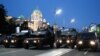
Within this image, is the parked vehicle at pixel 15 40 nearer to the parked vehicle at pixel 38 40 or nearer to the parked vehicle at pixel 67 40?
the parked vehicle at pixel 38 40

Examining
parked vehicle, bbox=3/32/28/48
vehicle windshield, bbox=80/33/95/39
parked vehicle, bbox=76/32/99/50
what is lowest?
parked vehicle, bbox=76/32/99/50

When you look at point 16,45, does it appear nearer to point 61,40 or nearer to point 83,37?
point 61,40

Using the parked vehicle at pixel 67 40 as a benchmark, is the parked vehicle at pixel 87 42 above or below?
below

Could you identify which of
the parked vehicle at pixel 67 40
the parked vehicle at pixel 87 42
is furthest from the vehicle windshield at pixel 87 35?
the parked vehicle at pixel 67 40

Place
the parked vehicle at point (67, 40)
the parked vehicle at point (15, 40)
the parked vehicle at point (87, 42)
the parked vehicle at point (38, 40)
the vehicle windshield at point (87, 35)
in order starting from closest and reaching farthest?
the parked vehicle at point (87, 42), the vehicle windshield at point (87, 35), the parked vehicle at point (38, 40), the parked vehicle at point (67, 40), the parked vehicle at point (15, 40)

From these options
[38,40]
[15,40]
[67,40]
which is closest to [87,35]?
[38,40]

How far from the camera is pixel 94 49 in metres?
32.7

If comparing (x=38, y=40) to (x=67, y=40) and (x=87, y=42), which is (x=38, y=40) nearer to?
(x=67, y=40)

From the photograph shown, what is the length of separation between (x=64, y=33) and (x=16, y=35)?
6335mm

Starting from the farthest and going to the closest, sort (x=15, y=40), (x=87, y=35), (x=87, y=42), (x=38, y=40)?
(x=15, y=40)
(x=38, y=40)
(x=87, y=35)
(x=87, y=42)

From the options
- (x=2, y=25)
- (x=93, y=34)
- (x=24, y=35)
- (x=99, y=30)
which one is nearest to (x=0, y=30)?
(x=2, y=25)

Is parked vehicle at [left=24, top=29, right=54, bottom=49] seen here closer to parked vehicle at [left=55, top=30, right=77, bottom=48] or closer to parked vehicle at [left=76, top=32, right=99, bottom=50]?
parked vehicle at [left=55, top=30, right=77, bottom=48]

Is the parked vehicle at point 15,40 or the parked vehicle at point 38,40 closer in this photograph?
the parked vehicle at point 38,40

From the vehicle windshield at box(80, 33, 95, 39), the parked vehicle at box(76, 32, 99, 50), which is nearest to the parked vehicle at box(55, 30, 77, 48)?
the vehicle windshield at box(80, 33, 95, 39)
